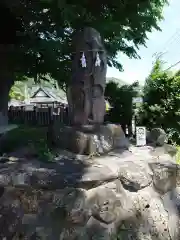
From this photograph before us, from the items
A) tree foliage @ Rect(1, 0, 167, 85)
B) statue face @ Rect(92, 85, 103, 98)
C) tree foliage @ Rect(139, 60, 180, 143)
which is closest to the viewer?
statue face @ Rect(92, 85, 103, 98)

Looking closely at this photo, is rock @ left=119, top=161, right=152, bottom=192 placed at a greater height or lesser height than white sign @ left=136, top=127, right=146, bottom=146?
lesser

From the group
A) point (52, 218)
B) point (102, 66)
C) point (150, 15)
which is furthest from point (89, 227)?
point (150, 15)

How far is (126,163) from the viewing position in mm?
4293

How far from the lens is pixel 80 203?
362cm

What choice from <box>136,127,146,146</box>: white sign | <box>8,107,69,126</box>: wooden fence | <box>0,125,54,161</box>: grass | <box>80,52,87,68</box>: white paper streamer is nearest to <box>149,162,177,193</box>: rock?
<box>136,127,146,146</box>: white sign

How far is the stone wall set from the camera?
141 inches

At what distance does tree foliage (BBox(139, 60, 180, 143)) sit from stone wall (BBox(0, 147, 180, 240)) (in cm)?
476

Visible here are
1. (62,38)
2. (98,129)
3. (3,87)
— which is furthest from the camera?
(3,87)

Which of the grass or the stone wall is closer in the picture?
the stone wall

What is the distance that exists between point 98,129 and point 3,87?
7031 mm

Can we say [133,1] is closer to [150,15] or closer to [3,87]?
[150,15]

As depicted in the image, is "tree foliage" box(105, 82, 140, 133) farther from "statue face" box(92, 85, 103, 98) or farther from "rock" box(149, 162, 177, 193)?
"rock" box(149, 162, 177, 193)

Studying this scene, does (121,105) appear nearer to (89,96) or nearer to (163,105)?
(163,105)

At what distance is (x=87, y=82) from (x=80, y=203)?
6.59 feet
